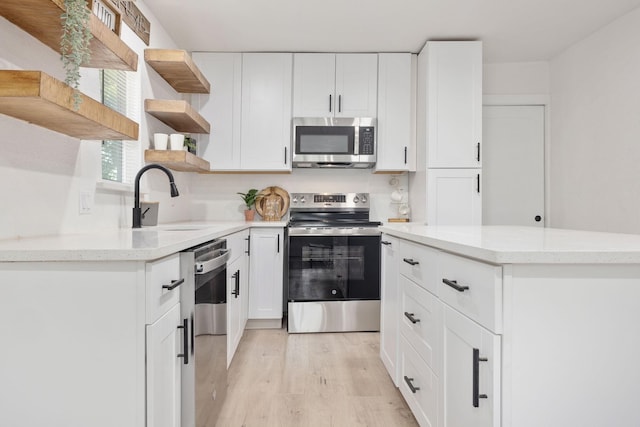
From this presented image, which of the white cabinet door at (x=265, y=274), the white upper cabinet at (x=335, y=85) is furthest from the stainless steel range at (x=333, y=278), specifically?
the white upper cabinet at (x=335, y=85)

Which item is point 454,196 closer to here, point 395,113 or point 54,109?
point 395,113

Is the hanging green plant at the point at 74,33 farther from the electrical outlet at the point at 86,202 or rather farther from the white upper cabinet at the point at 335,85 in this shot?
the white upper cabinet at the point at 335,85

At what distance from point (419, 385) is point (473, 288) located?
735 mm

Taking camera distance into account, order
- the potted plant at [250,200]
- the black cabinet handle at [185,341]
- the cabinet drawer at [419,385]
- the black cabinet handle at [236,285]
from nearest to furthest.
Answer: the black cabinet handle at [185,341]
the cabinet drawer at [419,385]
the black cabinet handle at [236,285]
the potted plant at [250,200]

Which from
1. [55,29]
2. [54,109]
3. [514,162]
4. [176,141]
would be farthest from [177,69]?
[514,162]

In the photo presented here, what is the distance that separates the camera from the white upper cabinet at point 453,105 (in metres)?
3.18

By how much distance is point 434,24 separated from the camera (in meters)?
2.93

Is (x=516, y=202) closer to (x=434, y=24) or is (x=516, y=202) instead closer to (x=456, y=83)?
(x=456, y=83)

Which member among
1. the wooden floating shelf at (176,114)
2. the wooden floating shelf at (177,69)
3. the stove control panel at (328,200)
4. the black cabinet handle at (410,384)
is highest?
the wooden floating shelf at (177,69)

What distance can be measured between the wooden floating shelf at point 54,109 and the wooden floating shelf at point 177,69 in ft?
3.77

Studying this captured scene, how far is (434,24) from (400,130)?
2.94 feet

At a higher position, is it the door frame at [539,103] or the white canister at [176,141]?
the door frame at [539,103]

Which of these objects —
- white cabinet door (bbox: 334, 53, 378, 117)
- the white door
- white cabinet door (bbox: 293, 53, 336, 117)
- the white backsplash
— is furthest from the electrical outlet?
the white door

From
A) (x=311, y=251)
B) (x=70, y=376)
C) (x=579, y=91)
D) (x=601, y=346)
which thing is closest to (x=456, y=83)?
(x=579, y=91)
